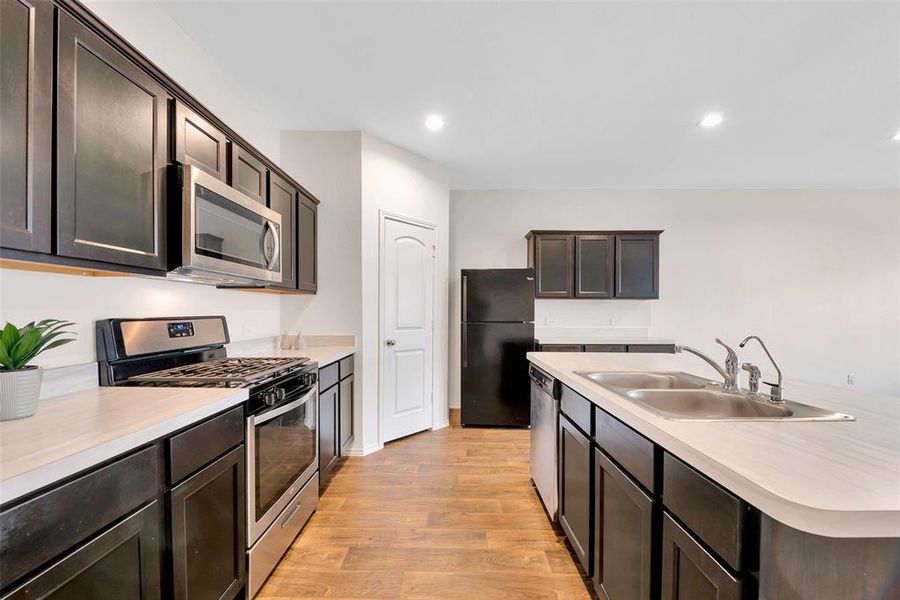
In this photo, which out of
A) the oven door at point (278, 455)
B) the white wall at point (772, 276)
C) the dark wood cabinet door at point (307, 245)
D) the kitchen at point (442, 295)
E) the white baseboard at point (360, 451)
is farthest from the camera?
the white wall at point (772, 276)

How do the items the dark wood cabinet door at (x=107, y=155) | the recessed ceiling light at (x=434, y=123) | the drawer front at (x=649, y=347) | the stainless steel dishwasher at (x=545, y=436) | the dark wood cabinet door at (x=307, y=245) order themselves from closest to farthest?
the dark wood cabinet door at (x=107, y=155)
the stainless steel dishwasher at (x=545, y=436)
the dark wood cabinet door at (x=307, y=245)
the recessed ceiling light at (x=434, y=123)
the drawer front at (x=649, y=347)

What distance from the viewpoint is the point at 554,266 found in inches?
163

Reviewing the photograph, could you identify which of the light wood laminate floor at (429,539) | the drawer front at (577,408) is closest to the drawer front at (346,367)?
the light wood laminate floor at (429,539)

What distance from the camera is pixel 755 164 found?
375cm

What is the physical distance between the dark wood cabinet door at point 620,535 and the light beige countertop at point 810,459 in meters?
0.24

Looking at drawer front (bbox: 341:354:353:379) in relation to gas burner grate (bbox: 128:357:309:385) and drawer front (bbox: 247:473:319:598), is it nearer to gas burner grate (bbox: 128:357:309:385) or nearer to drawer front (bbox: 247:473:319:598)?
gas burner grate (bbox: 128:357:309:385)

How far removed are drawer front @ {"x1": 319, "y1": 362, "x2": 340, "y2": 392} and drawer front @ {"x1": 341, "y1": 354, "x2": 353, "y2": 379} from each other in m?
0.11

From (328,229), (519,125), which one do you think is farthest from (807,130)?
(328,229)

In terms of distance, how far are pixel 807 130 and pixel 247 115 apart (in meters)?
4.57

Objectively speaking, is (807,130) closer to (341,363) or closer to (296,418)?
(341,363)

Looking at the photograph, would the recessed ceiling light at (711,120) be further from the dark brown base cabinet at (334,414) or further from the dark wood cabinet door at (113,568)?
the dark wood cabinet door at (113,568)

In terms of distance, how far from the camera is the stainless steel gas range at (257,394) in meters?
1.47

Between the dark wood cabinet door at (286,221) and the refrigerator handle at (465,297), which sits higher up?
the dark wood cabinet door at (286,221)

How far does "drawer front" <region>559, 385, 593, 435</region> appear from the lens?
1514 mm
